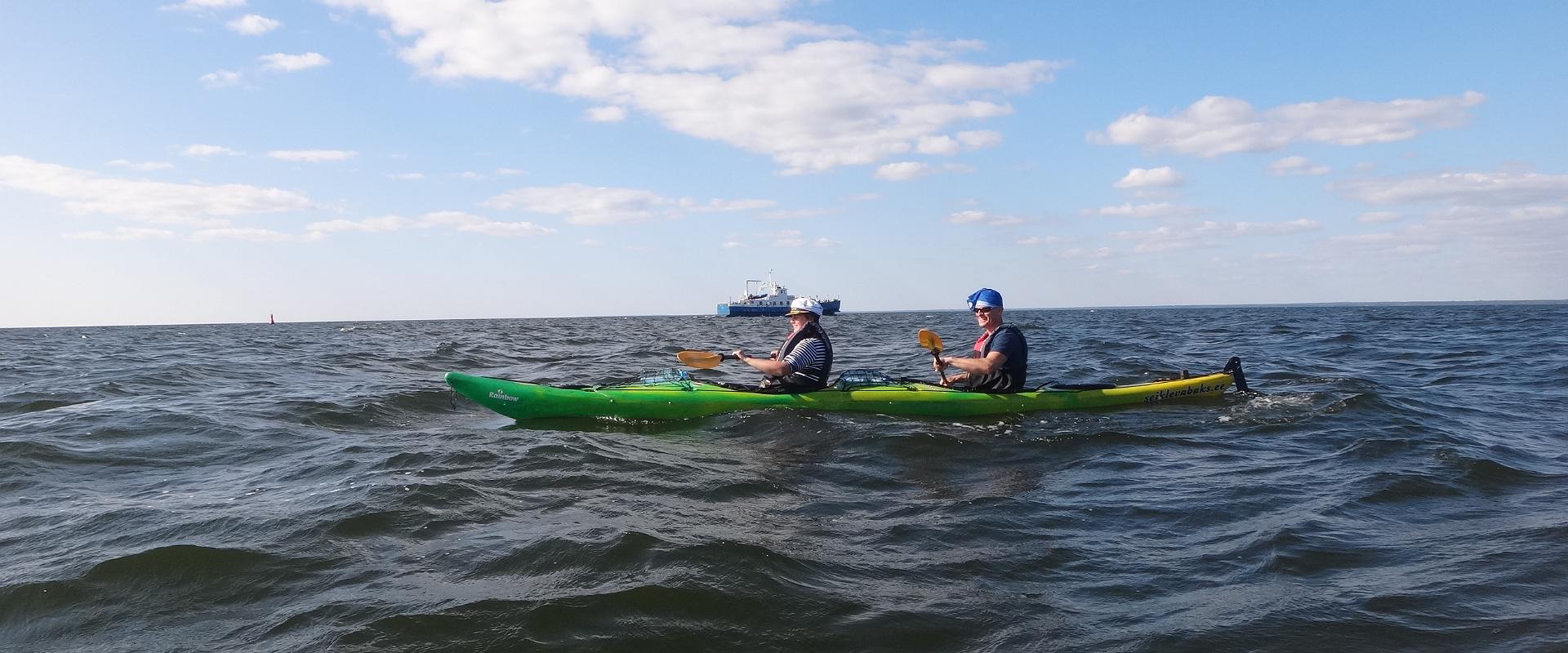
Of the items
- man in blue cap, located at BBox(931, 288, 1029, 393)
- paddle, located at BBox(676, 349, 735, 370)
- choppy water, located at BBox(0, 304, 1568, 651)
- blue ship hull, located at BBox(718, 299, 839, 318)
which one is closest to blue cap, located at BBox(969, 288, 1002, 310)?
man in blue cap, located at BBox(931, 288, 1029, 393)

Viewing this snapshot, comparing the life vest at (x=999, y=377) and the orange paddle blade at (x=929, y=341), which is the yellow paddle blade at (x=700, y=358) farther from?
the life vest at (x=999, y=377)

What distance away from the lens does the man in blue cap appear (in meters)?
9.53

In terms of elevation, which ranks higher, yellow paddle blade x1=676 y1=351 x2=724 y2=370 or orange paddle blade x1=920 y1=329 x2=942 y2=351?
A: orange paddle blade x1=920 y1=329 x2=942 y2=351

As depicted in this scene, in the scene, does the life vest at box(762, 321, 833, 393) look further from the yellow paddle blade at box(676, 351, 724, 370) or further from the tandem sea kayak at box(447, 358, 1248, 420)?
the yellow paddle blade at box(676, 351, 724, 370)

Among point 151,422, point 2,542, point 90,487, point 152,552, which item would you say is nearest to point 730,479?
point 152,552

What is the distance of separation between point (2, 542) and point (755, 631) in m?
4.71

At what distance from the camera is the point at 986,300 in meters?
9.49

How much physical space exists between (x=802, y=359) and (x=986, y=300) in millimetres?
2130

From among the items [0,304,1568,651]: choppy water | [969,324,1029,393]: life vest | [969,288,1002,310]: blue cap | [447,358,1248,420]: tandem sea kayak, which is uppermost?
[969,288,1002,310]: blue cap

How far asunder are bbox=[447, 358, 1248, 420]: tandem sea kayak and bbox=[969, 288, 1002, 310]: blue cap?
3.32 ft

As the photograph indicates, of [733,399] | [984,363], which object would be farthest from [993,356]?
[733,399]

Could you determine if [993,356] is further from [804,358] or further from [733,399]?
[733,399]

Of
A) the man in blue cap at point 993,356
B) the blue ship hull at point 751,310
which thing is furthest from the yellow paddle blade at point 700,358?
the blue ship hull at point 751,310

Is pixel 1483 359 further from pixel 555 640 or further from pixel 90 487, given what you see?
pixel 90 487
